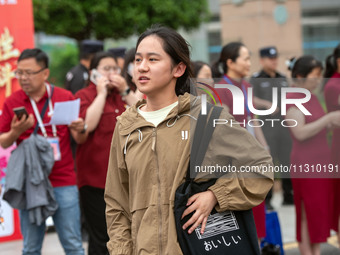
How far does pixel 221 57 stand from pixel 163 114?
2912 millimetres

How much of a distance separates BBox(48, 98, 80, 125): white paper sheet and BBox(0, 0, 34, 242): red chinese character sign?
179 centimetres

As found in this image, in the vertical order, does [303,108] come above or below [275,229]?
above

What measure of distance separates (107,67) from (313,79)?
6.06ft

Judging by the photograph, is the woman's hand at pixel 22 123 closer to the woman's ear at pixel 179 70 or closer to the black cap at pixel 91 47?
the woman's ear at pixel 179 70

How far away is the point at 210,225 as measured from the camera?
2.59 meters

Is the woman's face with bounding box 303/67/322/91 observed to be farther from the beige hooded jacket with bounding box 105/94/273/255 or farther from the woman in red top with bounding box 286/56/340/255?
the beige hooded jacket with bounding box 105/94/273/255

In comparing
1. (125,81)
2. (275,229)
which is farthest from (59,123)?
(275,229)

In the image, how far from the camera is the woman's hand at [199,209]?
2.54 metres

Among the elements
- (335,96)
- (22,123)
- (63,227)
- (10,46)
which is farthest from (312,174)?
(10,46)

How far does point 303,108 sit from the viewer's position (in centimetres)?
423

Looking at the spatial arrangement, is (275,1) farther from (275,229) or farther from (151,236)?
(151,236)

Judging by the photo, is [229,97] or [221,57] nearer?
[229,97]

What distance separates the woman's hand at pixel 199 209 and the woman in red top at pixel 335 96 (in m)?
2.42

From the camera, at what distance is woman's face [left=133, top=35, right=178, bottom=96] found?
2732 millimetres
